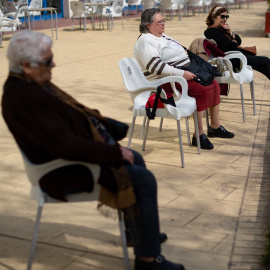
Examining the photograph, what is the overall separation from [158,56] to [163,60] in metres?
0.20

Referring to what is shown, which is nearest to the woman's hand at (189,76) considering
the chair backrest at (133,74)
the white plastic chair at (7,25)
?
the chair backrest at (133,74)

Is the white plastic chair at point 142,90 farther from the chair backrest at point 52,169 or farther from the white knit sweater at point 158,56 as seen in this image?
the chair backrest at point 52,169

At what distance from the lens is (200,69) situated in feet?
18.5

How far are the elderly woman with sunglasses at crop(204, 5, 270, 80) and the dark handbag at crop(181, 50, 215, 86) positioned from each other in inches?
45.2

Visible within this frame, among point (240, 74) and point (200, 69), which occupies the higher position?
point (200, 69)

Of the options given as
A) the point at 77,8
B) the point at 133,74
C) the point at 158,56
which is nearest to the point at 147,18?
the point at 158,56

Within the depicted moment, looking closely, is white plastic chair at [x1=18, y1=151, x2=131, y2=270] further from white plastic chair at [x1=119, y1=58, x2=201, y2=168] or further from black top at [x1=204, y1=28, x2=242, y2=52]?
black top at [x1=204, y1=28, x2=242, y2=52]

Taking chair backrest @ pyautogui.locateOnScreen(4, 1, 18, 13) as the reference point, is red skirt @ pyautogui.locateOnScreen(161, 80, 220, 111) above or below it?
below

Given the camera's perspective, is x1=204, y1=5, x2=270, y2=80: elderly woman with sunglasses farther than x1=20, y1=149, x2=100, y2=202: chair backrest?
Yes

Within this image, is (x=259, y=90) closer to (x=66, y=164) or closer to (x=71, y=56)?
(x=71, y=56)

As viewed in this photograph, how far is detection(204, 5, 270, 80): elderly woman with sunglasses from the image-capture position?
270 inches

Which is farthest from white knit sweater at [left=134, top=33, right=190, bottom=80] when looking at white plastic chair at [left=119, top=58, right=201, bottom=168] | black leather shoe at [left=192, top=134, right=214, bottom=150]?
black leather shoe at [left=192, top=134, right=214, bottom=150]

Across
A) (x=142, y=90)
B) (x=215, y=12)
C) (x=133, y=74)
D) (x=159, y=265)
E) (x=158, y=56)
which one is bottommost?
(x=159, y=265)

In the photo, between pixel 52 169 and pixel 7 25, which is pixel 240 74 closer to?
pixel 52 169
